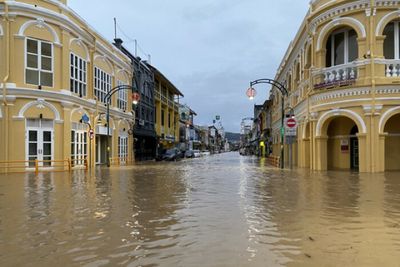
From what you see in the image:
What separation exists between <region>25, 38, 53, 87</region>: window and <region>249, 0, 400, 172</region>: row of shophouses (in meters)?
16.4

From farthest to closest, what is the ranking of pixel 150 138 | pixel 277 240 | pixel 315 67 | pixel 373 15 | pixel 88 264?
pixel 150 138 → pixel 315 67 → pixel 373 15 → pixel 277 240 → pixel 88 264

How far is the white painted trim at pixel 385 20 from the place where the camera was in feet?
66.9

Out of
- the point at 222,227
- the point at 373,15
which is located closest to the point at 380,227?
the point at 222,227

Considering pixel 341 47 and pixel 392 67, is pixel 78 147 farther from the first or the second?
pixel 392 67

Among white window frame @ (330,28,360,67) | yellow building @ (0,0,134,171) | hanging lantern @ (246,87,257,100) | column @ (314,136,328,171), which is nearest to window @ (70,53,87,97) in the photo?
yellow building @ (0,0,134,171)

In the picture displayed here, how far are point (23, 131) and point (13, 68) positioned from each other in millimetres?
3836

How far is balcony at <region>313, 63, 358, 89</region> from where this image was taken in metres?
21.1

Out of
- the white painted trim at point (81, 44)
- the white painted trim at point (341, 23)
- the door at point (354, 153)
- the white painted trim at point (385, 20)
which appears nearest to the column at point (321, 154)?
the door at point (354, 153)

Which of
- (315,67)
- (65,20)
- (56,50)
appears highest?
(65,20)

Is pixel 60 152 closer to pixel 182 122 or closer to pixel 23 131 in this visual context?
pixel 23 131

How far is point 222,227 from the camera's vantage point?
7902 millimetres

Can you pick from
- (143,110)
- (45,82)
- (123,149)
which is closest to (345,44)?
(45,82)

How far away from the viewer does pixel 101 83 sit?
1325 inches

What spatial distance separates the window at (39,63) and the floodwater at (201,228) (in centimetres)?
1376
